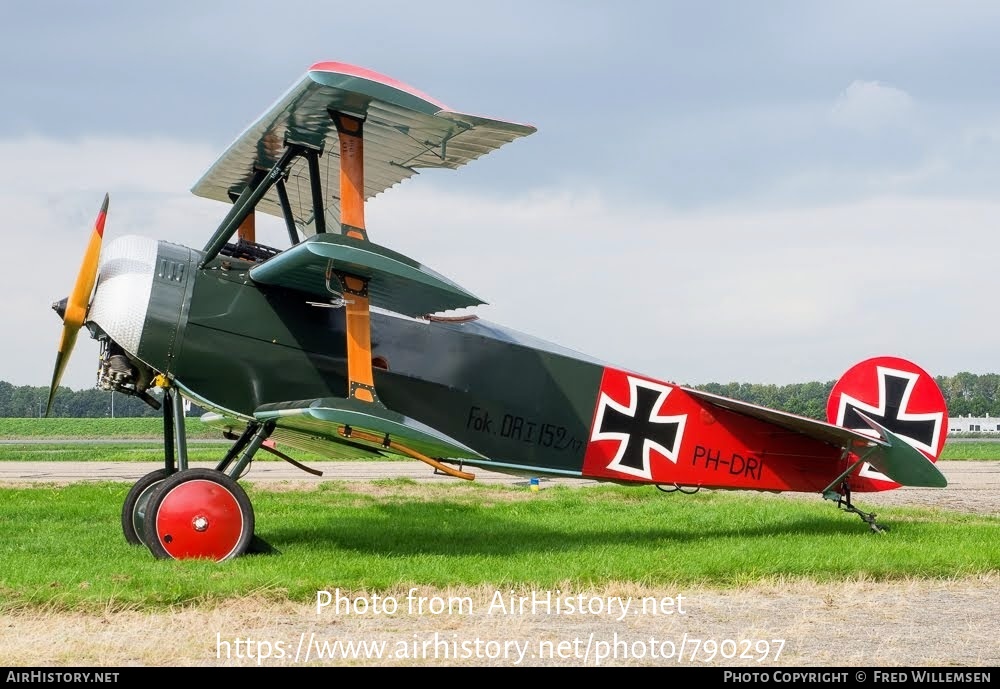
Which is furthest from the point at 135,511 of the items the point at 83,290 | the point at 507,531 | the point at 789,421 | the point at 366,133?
the point at 789,421

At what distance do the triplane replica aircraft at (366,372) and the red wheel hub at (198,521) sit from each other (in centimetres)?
2

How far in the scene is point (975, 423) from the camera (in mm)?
109625

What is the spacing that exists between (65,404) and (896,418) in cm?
12668

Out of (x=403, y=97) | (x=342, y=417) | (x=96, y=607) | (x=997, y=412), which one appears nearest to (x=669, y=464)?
(x=342, y=417)

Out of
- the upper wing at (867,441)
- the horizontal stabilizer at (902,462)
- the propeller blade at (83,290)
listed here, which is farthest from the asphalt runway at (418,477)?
the propeller blade at (83,290)

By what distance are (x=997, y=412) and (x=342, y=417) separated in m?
122

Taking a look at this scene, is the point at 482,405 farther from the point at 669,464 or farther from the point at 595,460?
the point at 669,464

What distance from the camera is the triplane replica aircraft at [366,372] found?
8.11m

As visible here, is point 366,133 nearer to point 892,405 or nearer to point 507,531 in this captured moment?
point 507,531

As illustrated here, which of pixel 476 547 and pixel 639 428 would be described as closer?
pixel 476 547

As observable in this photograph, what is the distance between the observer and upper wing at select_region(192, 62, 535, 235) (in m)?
7.96

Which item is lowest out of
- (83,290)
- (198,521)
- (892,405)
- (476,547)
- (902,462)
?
(476,547)

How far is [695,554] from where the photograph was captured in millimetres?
9117
